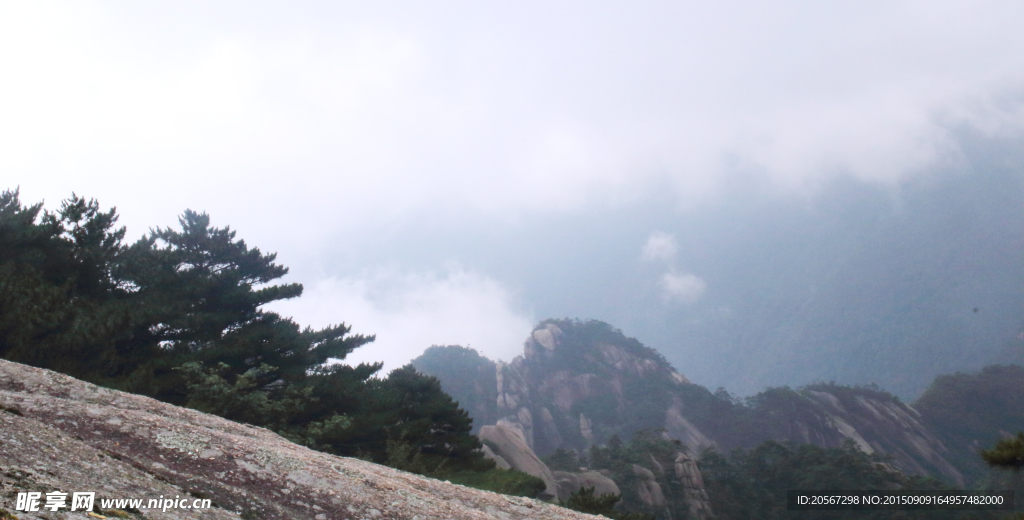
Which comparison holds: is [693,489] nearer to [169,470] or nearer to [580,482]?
[580,482]

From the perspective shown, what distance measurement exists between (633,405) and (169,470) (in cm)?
9158

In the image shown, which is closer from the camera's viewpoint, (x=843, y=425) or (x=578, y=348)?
(x=843, y=425)

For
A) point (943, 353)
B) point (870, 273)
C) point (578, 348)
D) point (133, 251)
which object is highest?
point (870, 273)

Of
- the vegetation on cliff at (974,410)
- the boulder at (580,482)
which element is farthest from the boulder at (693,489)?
the vegetation on cliff at (974,410)

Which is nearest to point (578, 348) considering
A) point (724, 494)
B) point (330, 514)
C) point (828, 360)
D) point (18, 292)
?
point (724, 494)

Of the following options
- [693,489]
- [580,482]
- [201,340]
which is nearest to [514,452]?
[580,482]

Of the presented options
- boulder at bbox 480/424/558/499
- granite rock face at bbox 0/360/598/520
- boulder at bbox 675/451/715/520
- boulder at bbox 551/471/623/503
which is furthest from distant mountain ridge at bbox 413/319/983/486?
granite rock face at bbox 0/360/598/520

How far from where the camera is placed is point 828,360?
14312cm

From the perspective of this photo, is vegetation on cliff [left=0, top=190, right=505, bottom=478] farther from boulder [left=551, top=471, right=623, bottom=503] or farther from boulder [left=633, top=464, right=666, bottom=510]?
boulder [left=633, top=464, right=666, bottom=510]

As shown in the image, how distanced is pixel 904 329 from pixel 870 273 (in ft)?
99.5

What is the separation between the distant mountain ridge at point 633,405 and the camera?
67.7 meters

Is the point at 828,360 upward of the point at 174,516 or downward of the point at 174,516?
upward

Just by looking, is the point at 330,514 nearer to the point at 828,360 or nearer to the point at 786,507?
the point at 786,507

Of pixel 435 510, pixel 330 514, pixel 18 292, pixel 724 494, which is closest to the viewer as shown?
pixel 330 514
